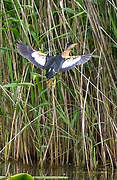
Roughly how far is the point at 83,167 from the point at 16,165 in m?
0.60

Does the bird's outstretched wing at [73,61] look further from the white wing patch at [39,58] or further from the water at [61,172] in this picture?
the water at [61,172]

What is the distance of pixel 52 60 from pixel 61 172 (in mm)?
966

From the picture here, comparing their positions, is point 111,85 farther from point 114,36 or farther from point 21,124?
point 21,124

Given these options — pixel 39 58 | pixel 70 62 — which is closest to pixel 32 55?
pixel 39 58

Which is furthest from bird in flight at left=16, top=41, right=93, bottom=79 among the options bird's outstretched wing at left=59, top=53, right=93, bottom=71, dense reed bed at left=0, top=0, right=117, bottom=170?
dense reed bed at left=0, top=0, right=117, bottom=170

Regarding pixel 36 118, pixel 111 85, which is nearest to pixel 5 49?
pixel 36 118

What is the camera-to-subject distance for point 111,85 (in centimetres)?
408

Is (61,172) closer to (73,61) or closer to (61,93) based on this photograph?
(61,93)

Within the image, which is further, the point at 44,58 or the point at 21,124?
the point at 21,124

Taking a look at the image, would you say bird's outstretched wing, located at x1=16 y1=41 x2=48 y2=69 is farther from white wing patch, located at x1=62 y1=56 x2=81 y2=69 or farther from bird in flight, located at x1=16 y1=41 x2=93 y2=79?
white wing patch, located at x1=62 y1=56 x2=81 y2=69

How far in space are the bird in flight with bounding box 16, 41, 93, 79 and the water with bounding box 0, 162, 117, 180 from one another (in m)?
0.85

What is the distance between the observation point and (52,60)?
3.56 meters

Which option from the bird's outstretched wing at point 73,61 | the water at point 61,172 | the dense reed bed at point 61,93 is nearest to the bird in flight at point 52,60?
the bird's outstretched wing at point 73,61

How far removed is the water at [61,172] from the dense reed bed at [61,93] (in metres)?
0.08
